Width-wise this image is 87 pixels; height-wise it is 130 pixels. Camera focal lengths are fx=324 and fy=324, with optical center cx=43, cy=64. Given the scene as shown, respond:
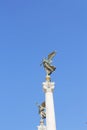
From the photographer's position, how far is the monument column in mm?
24547

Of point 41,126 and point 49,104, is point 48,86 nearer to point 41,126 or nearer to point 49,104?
point 49,104

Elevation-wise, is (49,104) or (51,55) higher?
(51,55)

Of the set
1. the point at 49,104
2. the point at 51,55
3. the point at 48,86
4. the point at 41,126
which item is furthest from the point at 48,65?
the point at 41,126

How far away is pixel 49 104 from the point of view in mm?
25406

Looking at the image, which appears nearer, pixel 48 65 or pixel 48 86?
pixel 48 86

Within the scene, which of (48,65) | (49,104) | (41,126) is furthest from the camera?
(41,126)

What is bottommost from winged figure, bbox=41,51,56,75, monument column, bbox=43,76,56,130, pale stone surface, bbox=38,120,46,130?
monument column, bbox=43,76,56,130

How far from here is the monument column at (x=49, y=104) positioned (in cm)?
2455

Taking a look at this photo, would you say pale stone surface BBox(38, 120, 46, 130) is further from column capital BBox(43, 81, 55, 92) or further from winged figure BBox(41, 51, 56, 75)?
column capital BBox(43, 81, 55, 92)

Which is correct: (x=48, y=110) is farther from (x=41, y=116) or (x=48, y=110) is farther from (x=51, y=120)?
(x=41, y=116)

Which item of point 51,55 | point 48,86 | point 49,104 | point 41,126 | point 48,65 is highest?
point 51,55

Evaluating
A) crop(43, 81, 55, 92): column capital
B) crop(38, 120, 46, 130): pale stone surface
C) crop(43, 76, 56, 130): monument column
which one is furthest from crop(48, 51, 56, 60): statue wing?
crop(38, 120, 46, 130): pale stone surface

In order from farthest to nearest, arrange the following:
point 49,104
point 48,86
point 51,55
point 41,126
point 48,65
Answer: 1. point 41,126
2. point 51,55
3. point 48,65
4. point 48,86
5. point 49,104

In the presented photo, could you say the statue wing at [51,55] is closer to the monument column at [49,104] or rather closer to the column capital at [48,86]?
the monument column at [49,104]
